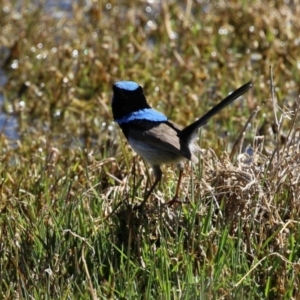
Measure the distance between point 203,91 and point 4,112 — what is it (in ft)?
5.06

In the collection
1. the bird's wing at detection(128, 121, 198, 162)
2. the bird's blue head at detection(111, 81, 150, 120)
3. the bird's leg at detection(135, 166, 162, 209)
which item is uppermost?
the bird's blue head at detection(111, 81, 150, 120)

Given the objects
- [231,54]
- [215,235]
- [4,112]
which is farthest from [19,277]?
[231,54]

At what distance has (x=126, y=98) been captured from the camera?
518cm

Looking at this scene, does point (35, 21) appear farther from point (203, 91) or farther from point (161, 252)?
point (161, 252)

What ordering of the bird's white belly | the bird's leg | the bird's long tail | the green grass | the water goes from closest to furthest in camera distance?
the green grass < the bird's long tail < the bird's leg < the bird's white belly < the water

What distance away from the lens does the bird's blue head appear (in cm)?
516

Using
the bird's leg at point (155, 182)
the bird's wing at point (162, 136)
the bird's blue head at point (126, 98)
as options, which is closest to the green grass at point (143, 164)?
the bird's leg at point (155, 182)

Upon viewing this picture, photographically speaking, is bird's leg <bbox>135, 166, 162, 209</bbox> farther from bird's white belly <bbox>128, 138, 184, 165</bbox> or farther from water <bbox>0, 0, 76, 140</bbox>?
water <bbox>0, 0, 76, 140</bbox>

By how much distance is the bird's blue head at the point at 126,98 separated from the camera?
516 centimetres

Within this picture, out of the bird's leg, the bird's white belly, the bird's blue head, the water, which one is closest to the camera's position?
the bird's leg

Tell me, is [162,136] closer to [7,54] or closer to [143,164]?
[143,164]

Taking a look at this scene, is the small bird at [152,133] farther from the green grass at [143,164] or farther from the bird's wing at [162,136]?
the green grass at [143,164]

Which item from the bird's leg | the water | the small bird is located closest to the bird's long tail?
Answer: the small bird

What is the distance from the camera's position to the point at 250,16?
821 cm
